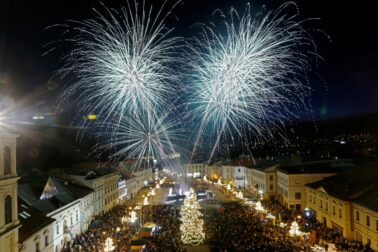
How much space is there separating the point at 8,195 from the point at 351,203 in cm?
2676

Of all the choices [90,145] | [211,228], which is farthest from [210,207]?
[90,145]

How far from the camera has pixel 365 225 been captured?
29094 mm

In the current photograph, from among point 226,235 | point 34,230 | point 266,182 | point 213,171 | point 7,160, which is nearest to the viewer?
point 7,160

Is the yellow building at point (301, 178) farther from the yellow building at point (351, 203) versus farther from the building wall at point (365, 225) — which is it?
the building wall at point (365, 225)

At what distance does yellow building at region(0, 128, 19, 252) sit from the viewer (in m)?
19.5

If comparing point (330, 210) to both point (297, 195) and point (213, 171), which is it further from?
point (213, 171)

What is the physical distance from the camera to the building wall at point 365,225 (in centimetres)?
2708

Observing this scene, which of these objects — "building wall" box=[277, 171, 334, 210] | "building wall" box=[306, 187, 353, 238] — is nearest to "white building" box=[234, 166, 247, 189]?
"building wall" box=[277, 171, 334, 210]

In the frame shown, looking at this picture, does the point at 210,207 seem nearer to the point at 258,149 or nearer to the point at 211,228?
the point at 211,228

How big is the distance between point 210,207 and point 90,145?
38.5 metres

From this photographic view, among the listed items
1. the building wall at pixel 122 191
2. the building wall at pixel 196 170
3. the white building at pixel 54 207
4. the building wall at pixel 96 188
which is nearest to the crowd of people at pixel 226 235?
the white building at pixel 54 207

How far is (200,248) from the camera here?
92.6 feet

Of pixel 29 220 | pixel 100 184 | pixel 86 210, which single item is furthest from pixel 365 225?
pixel 100 184

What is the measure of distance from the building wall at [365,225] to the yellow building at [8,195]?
23780 millimetres
